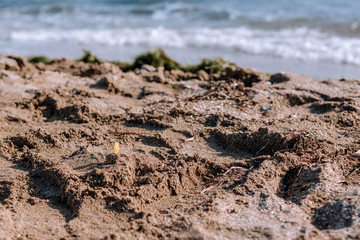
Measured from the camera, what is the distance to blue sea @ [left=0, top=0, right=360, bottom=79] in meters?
7.28

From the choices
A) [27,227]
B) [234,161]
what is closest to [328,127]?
[234,161]

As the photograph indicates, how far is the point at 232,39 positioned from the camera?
8.47m

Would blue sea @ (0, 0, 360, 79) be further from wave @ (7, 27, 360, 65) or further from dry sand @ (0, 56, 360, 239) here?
dry sand @ (0, 56, 360, 239)

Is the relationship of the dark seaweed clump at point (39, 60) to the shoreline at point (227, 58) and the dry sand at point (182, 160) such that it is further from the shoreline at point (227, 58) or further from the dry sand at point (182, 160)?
the dry sand at point (182, 160)

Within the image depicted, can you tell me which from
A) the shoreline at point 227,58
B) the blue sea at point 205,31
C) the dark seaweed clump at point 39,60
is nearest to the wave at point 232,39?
the blue sea at point 205,31

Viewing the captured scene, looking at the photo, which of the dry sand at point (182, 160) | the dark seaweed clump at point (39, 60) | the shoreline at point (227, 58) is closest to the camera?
the dry sand at point (182, 160)

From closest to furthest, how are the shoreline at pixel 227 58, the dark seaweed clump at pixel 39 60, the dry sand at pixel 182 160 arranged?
1. the dry sand at pixel 182 160
2. the dark seaweed clump at pixel 39 60
3. the shoreline at pixel 227 58

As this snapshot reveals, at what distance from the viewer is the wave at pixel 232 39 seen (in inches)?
289

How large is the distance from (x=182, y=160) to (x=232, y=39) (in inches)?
242

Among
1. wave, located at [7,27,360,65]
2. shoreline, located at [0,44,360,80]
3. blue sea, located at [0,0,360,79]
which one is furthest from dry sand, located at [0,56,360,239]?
wave, located at [7,27,360,65]

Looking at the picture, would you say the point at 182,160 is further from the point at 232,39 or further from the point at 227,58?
the point at 232,39

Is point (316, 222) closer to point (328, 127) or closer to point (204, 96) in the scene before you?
point (328, 127)

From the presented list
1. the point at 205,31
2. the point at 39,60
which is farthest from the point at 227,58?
the point at 39,60

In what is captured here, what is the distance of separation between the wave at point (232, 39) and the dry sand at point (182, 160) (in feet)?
10.9
